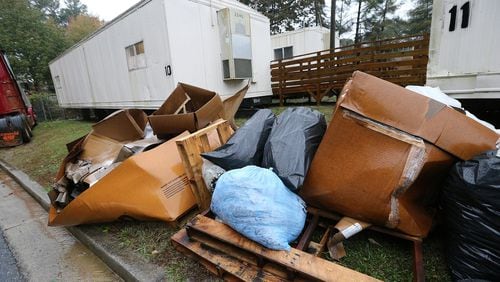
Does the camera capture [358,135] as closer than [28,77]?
Yes

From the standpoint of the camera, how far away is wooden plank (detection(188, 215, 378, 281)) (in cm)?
114

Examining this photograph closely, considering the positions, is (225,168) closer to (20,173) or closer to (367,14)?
(20,173)

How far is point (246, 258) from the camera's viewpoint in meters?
1.37

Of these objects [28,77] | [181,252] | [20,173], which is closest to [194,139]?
[181,252]

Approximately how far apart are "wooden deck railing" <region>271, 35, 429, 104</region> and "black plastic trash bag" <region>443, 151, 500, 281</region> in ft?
18.4

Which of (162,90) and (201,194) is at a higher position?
(162,90)

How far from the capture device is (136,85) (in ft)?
21.3

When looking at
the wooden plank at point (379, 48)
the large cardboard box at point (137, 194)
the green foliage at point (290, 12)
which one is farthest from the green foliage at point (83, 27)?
the large cardboard box at point (137, 194)

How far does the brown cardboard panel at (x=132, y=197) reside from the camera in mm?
1862

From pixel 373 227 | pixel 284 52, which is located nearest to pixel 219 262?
pixel 373 227

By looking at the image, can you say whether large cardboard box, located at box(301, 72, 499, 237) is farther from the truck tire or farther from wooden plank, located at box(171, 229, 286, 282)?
the truck tire

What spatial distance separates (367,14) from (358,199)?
24.8 metres

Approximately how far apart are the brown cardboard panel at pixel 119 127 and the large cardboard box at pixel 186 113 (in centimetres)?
40

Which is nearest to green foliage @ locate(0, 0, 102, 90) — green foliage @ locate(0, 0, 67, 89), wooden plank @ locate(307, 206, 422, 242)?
green foliage @ locate(0, 0, 67, 89)
